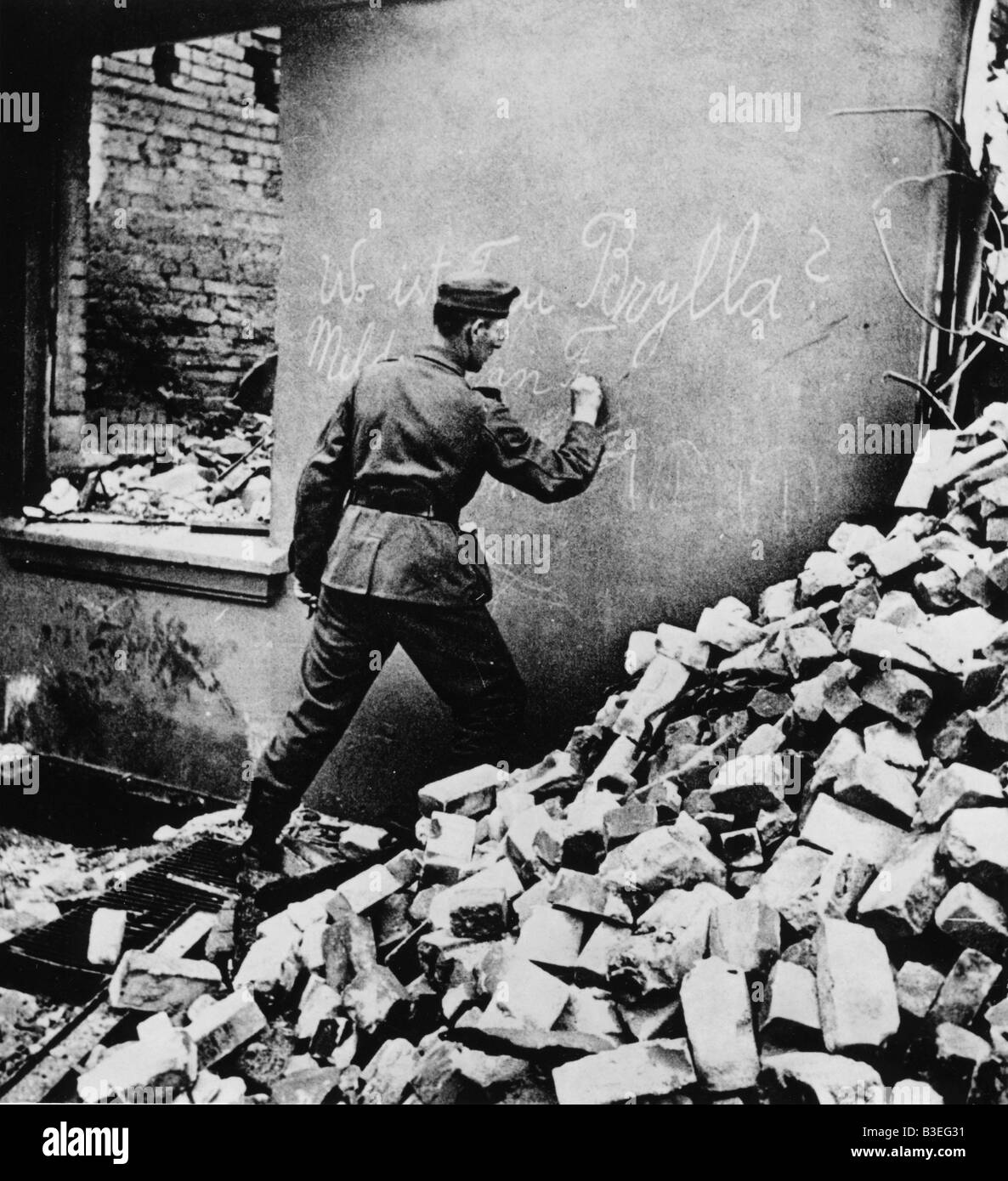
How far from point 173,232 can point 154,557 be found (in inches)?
73.2

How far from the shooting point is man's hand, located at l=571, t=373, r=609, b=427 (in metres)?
3.74

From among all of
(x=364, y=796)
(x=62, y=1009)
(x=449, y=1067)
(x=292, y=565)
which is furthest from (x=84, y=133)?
(x=449, y=1067)

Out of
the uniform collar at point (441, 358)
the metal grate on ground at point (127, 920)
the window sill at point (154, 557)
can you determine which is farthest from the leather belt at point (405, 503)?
the metal grate on ground at point (127, 920)

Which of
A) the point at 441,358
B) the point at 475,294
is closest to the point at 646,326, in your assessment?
the point at 475,294

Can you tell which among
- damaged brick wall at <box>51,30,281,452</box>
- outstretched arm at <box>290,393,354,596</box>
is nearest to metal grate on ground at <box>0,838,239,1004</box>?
outstretched arm at <box>290,393,354,596</box>

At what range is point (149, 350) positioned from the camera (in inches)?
220

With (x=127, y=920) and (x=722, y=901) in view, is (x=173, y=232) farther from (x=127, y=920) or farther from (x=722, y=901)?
(x=722, y=901)

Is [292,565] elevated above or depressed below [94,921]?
above

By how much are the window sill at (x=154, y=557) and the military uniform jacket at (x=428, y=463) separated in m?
1.13

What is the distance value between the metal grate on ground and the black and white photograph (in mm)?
22

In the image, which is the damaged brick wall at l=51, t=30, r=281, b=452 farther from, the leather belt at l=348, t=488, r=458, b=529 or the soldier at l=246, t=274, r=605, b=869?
the leather belt at l=348, t=488, r=458, b=529

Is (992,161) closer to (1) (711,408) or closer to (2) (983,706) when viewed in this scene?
(1) (711,408)

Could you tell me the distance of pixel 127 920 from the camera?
3637mm

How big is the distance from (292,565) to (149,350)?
2.39 m
